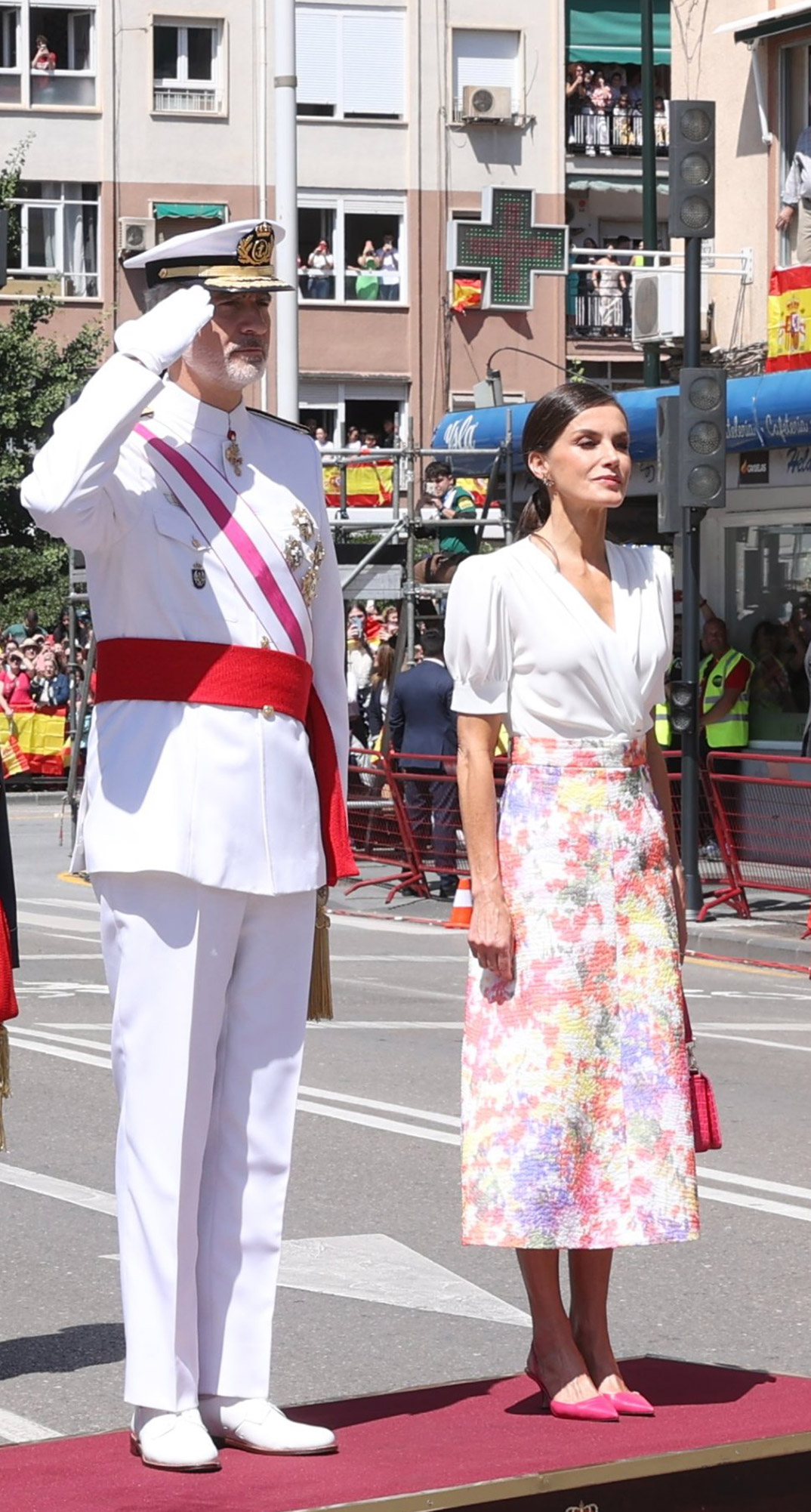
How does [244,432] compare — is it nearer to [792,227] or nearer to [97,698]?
[97,698]

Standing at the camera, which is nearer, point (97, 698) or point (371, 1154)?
point (97, 698)

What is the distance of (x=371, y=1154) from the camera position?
27.9 feet

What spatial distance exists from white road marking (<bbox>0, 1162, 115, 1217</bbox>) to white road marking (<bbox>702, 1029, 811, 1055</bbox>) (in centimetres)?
448

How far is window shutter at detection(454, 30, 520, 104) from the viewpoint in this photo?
50000 mm

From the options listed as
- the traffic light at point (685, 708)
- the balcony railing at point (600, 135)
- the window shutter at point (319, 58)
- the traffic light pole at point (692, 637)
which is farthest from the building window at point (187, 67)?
the traffic light at point (685, 708)

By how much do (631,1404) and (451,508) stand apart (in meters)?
17.8

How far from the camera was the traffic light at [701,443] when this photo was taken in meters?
16.0

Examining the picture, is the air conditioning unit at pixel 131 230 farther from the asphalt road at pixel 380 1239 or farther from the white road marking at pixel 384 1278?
the white road marking at pixel 384 1278

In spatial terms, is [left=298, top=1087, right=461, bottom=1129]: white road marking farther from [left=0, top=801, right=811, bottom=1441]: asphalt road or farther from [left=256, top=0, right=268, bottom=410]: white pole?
[left=256, top=0, right=268, bottom=410]: white pole

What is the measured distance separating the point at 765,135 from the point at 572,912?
62.6ft

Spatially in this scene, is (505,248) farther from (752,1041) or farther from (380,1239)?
(380,1239)

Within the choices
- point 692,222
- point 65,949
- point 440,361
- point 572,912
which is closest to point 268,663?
point 572,912

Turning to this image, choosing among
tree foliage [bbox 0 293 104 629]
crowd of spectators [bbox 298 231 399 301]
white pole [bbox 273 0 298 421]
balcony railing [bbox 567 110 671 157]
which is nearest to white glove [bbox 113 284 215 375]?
white pole [bbox 273 0 298 421]

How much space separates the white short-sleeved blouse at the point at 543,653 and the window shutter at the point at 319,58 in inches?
1799
